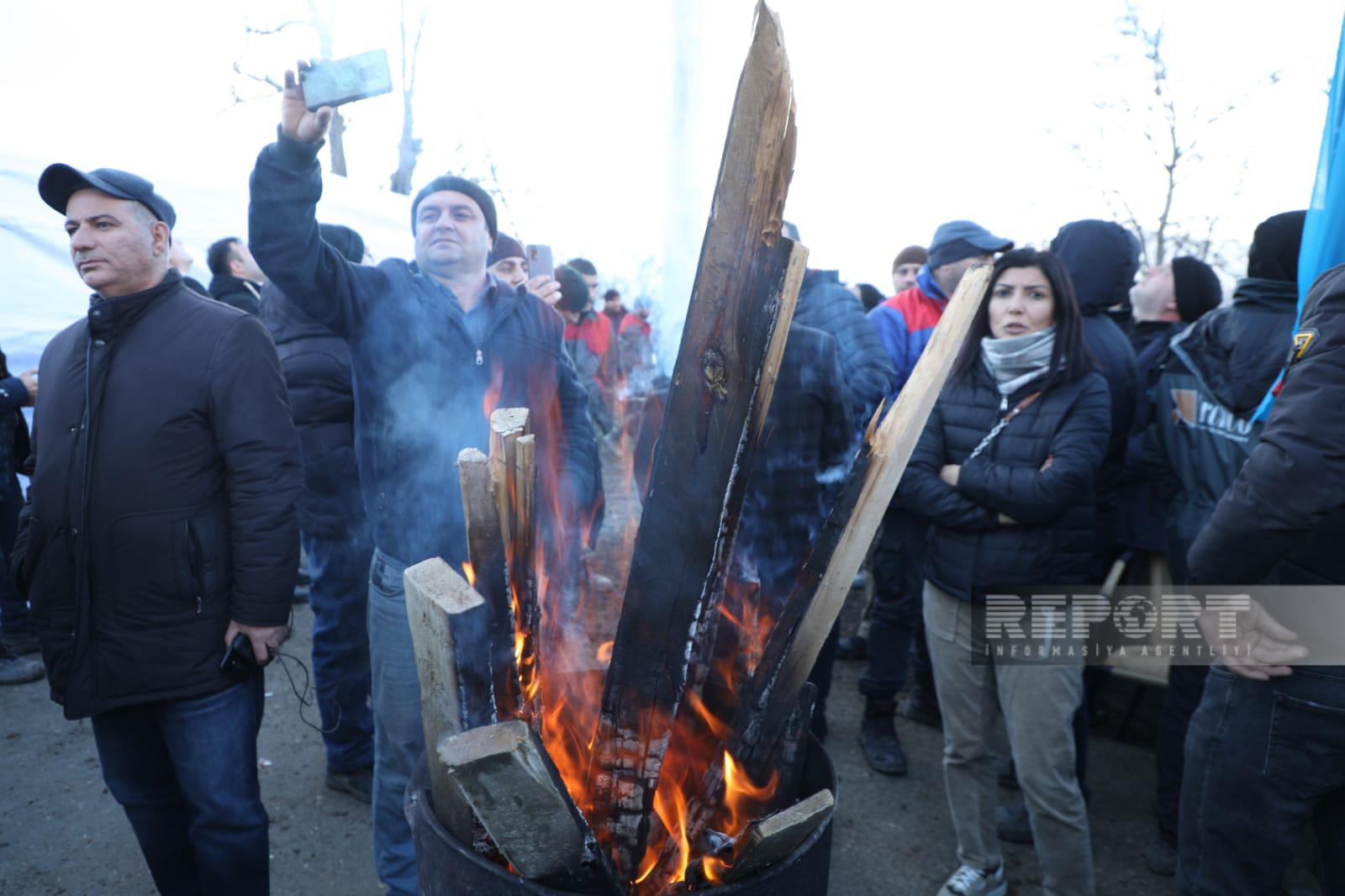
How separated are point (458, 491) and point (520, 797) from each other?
147 centimetres

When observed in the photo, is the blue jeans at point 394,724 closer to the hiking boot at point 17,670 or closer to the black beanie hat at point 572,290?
the hiking boot at point 17,670

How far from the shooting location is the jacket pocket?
1820 millimetres

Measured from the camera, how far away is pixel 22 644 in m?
4.62

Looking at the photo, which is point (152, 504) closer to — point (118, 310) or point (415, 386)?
point (118, 310)

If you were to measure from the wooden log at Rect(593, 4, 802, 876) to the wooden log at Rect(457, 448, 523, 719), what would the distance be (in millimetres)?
218

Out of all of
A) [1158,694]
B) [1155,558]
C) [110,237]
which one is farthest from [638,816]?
[1158,694]

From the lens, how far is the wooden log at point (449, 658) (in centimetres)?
141

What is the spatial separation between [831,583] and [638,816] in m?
0.64

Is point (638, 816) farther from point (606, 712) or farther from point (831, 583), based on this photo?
point (831, 583)

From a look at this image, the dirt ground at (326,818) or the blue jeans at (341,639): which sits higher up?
the blue jeans at (341,639)

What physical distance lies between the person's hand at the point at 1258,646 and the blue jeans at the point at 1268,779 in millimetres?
39

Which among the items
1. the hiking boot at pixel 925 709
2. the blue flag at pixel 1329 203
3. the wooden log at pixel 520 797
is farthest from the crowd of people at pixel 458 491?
the wooden log at pixel 520 797

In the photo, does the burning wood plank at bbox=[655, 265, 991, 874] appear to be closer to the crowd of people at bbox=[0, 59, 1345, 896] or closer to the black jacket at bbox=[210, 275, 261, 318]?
the crowd of people at bbox=[0, 59, 1345, 896]

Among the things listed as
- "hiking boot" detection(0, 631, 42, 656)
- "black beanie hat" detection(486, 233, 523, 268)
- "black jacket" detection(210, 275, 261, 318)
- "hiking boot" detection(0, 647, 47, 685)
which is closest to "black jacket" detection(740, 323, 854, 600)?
"black beanie hat" detection(486, 233, 523, 268)
